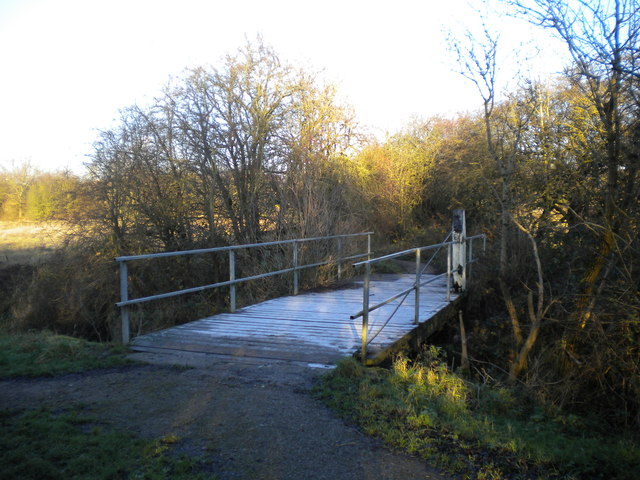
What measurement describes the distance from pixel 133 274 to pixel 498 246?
9.43 meters

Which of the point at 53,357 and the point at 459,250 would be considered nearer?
the point at 53,357

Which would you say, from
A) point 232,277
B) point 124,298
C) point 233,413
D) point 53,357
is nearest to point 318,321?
point 232,277

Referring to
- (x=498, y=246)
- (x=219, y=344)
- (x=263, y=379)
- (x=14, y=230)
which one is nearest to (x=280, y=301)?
(x=219, y=344)

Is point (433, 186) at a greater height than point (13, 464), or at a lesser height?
greater

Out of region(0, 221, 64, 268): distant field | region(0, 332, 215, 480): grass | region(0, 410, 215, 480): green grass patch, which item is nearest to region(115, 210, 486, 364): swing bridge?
region(0, 332, 215, 480): grass

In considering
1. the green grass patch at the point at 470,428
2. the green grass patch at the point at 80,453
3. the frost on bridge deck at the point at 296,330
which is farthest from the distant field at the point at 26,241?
the green grass patch at the point at 470,428

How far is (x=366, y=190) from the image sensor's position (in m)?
20.9

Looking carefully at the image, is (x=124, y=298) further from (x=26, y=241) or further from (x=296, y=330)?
(x=26, y=241)

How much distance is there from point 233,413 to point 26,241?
21.9 metres

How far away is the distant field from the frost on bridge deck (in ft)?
28.6

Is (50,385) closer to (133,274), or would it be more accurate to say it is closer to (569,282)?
(569,282)

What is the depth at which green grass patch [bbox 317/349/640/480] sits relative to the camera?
339 cm

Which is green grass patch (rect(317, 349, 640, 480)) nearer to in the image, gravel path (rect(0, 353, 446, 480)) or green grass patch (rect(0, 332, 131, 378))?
gravel path (rect(0, 353, 446, 480))

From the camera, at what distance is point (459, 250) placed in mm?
10242
